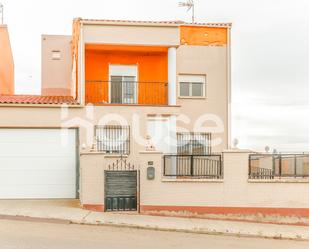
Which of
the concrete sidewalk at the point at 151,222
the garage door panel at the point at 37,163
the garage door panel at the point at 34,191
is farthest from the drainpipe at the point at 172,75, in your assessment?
the concrete sidewalk at the point at 151,222

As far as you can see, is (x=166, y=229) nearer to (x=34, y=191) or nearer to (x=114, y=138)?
(x=114, y=138)

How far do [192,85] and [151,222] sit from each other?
29.0 feet

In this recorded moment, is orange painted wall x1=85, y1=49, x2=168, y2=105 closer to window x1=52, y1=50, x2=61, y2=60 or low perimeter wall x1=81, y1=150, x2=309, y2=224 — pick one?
low perimeter wall x1=81, y1=150, x2=309, y2=224

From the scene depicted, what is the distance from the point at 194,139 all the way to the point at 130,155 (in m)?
3.52

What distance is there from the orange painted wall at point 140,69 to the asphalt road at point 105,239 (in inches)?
333

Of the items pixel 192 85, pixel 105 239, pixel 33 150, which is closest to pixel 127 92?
pixel 192 85

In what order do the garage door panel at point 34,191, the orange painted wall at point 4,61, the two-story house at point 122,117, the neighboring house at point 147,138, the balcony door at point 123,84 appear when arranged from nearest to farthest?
1. the neighboring house at point 147,138
2. the two-story house at point 122,117
3. the garage door panel at point 34,191
4. the balcony door at point 123,84
5. the orange painted wall at point 4,61

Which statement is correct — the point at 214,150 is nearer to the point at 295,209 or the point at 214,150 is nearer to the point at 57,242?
the point at 295,209

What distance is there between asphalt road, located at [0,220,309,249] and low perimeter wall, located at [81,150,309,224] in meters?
2.27

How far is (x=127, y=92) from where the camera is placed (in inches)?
790

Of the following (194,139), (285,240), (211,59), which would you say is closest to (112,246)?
(285,240)

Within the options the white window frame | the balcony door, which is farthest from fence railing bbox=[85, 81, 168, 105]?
the white window frame

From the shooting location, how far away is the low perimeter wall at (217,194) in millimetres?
14750

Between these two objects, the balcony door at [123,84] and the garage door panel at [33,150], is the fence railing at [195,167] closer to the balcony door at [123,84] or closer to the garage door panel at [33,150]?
the garage door panel at [33,150]
